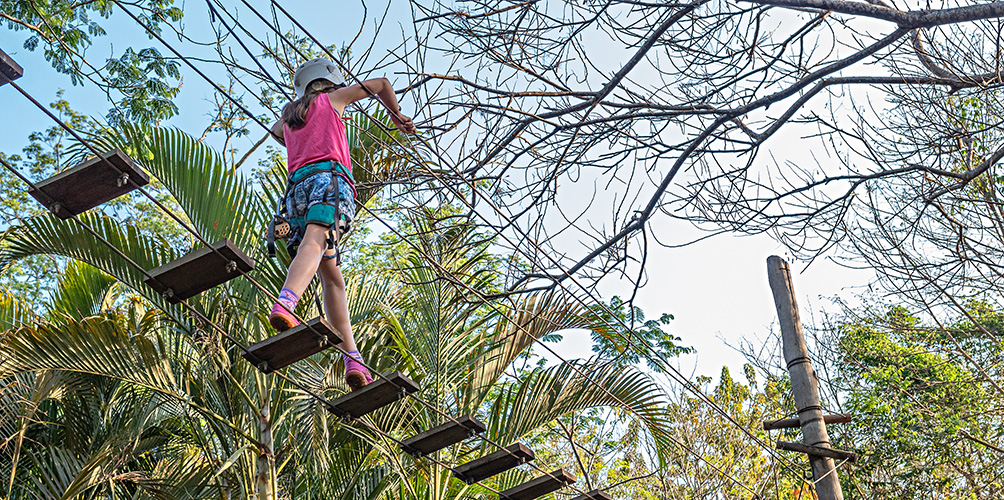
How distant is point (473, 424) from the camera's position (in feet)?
15.5

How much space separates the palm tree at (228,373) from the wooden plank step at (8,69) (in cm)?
248

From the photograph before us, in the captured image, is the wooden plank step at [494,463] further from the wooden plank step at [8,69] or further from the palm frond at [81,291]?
the palm frond at [81,291]

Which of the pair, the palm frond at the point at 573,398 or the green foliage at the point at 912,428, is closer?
the palm frond at the point at 573,398

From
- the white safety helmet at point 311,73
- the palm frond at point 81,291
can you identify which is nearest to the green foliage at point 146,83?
the palm frond at point 81,291

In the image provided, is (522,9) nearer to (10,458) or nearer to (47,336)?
(47,336)

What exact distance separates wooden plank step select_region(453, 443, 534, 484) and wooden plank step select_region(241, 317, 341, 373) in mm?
1713

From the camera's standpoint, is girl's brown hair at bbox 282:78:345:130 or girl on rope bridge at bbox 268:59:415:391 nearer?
girl on rope bridge at bbox 268:59:415:391

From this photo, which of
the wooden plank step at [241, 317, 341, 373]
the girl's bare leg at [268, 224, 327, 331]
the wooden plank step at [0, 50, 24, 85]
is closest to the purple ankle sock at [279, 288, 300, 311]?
the girl's bare leg at [268, 224, 327, 331]

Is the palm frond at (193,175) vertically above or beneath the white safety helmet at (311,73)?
above

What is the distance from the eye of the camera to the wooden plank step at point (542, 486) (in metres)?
5.51

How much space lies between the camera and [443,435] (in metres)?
4.79

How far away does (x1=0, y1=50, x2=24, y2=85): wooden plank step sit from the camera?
284 cm

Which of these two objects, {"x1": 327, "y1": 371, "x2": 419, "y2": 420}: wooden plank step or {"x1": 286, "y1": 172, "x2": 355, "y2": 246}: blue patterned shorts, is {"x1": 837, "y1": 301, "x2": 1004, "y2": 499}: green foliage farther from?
{"x1": 286, "y1": 172, "x2": 355, "y2": 246}: blue patterned shorts

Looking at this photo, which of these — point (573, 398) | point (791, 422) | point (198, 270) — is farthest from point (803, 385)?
point (198, 270)
